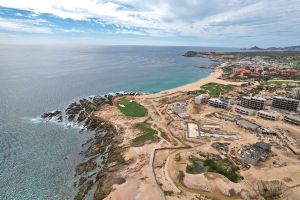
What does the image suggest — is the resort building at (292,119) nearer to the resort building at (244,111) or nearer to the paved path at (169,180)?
the resort building at (244,111)

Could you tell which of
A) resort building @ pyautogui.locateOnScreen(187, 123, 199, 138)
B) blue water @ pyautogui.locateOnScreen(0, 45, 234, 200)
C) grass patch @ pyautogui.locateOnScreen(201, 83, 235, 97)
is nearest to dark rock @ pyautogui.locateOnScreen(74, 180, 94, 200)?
blue water @ pyautogui.locateOnScreen(0, 45, 234, 200)

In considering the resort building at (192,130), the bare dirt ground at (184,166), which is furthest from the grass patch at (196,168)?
the resort building at (192,130)

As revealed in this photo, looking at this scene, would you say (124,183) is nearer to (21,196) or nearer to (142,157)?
(142,157)

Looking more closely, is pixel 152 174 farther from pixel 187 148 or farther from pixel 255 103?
pixel 255 103

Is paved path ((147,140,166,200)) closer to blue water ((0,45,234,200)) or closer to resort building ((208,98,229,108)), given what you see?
blue water ((0,45,234,200))

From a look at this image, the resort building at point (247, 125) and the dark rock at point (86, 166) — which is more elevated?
the resort building at point (247, 125)

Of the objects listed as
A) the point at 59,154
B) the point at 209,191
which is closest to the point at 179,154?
the point at 209,191
